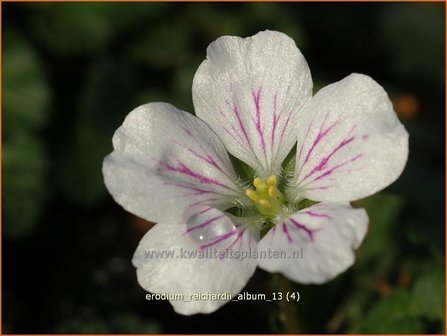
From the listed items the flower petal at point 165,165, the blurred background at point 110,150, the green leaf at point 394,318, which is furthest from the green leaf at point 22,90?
Result: the green leaf at point 394,318

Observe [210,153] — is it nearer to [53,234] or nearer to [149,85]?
[53,234]

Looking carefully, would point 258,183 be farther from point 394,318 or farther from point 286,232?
point 394,318

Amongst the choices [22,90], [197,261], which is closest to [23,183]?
[22,90]

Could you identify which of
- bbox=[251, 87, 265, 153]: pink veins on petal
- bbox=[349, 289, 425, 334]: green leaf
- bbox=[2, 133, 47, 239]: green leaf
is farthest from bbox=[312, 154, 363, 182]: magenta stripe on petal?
bbox=[2, 133, 47, 239]: green leaf

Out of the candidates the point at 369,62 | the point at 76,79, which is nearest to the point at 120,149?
the point at 76,79

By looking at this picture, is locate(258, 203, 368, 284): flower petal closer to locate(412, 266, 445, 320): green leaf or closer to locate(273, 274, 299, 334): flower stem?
locate(273, 274, 299, 334): flower stem
